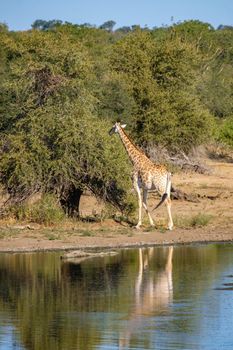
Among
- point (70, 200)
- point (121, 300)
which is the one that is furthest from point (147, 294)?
point (70, 200)

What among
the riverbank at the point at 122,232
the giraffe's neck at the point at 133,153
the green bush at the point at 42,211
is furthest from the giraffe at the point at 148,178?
the green bush at the point at 42,211

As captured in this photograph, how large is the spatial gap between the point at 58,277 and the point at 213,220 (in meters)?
6.98

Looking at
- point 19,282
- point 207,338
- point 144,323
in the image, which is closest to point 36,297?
point 19,282

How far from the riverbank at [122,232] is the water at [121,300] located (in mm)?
677

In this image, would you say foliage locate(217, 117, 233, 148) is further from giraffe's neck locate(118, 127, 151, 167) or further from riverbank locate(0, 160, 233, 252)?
giraffe's neck locate(118, 127, 151, 167)

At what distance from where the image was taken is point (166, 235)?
19391mm

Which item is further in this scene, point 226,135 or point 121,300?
point 226,135

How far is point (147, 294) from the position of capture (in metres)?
14.0

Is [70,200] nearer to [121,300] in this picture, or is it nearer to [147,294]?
[147,294]

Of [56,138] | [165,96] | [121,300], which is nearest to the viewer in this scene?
[121,300]

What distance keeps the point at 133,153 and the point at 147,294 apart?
22.8 ft

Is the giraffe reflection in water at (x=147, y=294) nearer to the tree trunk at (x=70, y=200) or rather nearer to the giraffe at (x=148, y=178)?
the giraffe at (x=148, y=178)

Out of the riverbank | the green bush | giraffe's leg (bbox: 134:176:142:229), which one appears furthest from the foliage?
the green bush

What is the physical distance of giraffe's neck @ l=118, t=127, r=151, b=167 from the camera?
20.4 meters
